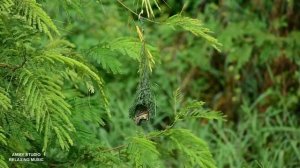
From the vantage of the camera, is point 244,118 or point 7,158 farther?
point 244,118

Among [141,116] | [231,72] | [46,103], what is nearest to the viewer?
[46,103]

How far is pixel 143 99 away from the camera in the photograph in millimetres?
1777

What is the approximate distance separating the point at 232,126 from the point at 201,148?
3.30 m

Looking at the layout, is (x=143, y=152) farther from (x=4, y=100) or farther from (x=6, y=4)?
(x=6, y=4)

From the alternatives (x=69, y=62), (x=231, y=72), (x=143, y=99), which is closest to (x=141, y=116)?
(x=143, y=99)

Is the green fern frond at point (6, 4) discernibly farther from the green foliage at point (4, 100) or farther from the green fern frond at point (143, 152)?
the green fern frond at point (143, 152)

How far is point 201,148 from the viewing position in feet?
6.25

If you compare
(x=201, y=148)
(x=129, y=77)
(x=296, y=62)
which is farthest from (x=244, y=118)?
Answer: (x=201, y=148)

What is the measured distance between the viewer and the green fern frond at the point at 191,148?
1877 millimetres

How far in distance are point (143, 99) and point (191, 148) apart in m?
0.25

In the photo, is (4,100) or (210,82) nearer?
(4,100)

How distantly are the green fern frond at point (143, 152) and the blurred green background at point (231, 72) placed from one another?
8.78 feet

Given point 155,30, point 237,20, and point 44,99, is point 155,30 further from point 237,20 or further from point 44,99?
point 44,99

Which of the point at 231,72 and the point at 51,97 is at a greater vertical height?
the point at 231,72
